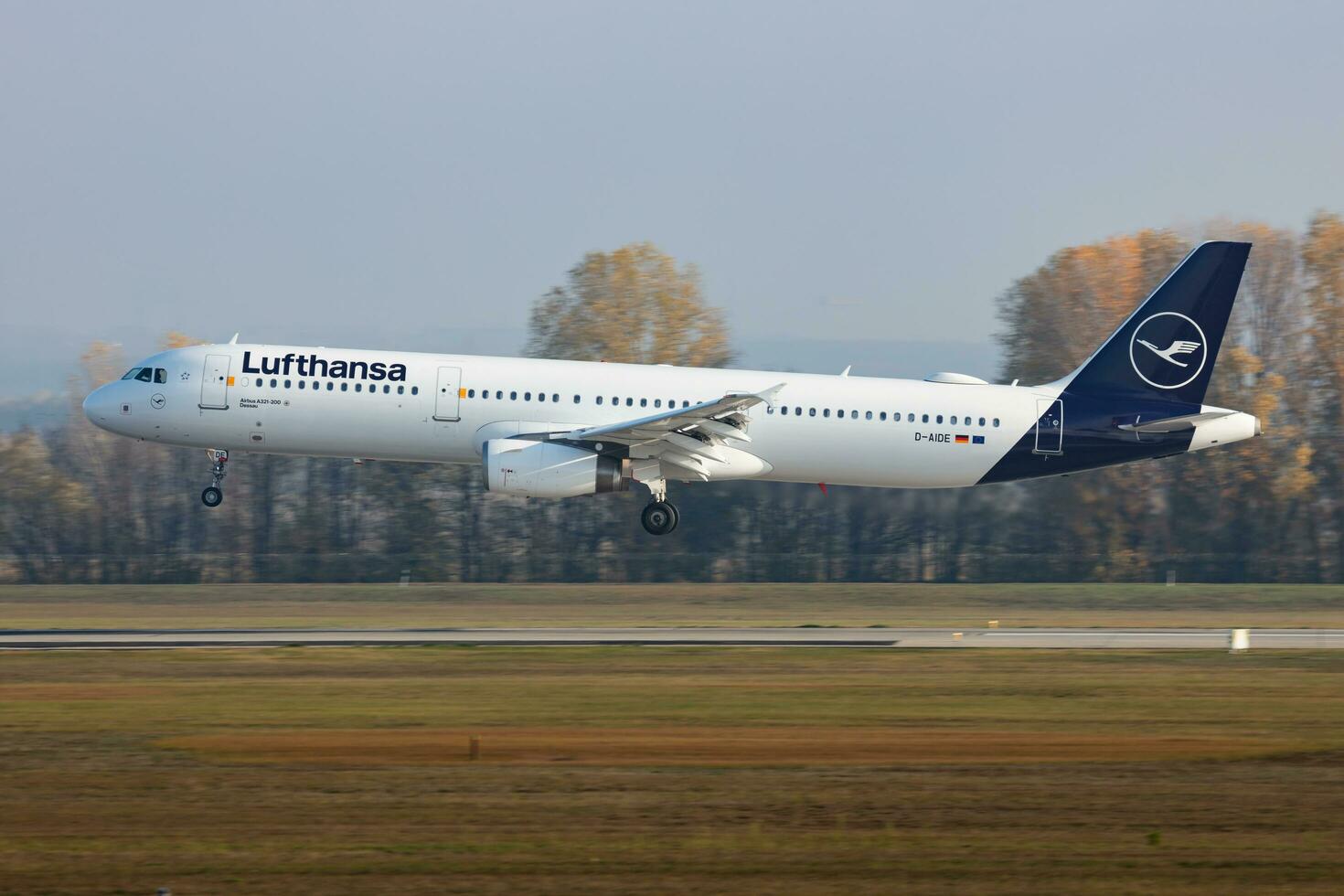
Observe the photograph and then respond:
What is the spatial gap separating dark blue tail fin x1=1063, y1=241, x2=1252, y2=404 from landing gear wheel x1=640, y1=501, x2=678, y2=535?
1019cm

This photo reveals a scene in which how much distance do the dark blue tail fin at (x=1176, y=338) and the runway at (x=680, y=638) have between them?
20.2 ft

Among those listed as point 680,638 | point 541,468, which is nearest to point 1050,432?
point 680,638

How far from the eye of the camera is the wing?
111 feet

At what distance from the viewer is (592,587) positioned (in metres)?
48.0

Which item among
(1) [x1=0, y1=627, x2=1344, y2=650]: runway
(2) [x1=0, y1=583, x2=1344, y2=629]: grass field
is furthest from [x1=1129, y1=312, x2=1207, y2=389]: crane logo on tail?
(1) [x1=0, y1=627, x2=1344, y2=650]: runway

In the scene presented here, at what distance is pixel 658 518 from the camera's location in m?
35.9

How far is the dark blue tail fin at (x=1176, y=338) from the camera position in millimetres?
37281

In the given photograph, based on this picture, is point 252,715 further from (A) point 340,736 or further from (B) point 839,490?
(B) point 839,490

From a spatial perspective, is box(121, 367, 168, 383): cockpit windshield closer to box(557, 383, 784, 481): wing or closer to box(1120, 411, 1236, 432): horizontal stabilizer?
box(557, 383, 784, 481): wing

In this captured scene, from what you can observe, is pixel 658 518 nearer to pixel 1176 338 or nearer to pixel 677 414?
pixel 677 414

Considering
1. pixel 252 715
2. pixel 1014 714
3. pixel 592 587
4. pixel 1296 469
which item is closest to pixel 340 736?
pixel 252 715

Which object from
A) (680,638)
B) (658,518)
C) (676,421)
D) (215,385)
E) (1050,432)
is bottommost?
(680,638)

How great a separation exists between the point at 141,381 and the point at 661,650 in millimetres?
14881

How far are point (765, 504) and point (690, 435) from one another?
56.8 ft
